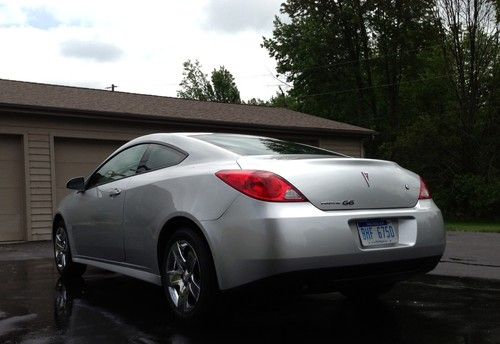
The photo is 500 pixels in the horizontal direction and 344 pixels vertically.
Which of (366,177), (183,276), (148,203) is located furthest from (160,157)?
(366,177)

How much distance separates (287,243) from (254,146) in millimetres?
1336

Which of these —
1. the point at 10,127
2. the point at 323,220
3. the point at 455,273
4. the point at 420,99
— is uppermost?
the point at 420,99

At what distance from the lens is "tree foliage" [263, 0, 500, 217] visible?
24203mm

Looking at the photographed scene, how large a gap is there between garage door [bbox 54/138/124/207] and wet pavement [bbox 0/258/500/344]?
797 centimetres

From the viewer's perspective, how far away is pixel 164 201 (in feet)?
15.2

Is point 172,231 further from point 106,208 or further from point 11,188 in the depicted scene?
point 11,188

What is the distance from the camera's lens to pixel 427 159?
24.5m

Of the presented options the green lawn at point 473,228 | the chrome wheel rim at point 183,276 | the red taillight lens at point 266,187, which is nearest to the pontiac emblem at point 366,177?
the red taillight lens at point 266,187

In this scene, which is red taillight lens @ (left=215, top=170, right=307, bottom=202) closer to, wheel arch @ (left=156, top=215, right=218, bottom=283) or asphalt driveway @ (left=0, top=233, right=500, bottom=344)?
wheel arch @ (left=156, top=215, right=218, bottom=283)

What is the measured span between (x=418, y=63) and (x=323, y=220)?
1275 inches

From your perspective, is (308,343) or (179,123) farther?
(179,123)

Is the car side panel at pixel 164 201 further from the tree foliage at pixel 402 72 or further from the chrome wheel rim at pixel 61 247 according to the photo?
the tree foliage at pixel 402 72

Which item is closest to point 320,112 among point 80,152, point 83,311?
point 80,152

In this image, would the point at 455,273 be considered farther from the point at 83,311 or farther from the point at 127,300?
the point at 83,311
